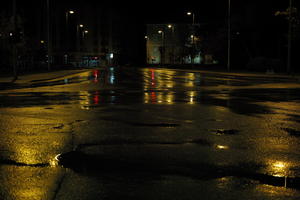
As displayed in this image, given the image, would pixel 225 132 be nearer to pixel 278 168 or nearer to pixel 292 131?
pixel 292 131

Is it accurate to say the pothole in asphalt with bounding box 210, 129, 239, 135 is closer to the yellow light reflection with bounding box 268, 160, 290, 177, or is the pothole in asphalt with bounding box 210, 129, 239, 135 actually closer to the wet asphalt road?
the wet asphalt road

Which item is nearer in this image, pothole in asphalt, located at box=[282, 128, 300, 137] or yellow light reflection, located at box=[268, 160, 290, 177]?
yellow light reflection, located at box=[268, 160, 290, 177]

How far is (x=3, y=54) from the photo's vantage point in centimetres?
5500

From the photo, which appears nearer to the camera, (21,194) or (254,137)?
(21,194)

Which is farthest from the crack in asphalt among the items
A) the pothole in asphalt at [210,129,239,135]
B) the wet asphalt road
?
the pothole in asphalt at [210,129,239,135]

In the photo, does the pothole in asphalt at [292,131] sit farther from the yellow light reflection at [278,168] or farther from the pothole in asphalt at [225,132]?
the yellow light reflection at [278,168]

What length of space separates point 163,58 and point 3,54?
64.4m

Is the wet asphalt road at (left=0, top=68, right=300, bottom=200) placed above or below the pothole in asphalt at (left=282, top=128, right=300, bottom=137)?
above

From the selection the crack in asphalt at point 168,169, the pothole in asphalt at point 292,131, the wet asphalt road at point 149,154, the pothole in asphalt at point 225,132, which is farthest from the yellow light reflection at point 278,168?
the pothole in asphalt at point 292,131

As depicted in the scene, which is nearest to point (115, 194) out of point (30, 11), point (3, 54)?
point (3, 54)

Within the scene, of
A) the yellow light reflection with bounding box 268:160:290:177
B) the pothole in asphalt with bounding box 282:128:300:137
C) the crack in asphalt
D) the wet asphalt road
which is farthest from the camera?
the pothole in asphalt with bounding box 282:128:300:137

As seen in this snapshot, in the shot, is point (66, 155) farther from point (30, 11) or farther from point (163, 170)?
point (30, 11)

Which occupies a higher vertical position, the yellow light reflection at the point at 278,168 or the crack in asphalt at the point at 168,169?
the crack in asphalt at the point at 168,169

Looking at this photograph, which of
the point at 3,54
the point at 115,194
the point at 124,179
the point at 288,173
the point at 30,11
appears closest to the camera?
the point at 115,194
